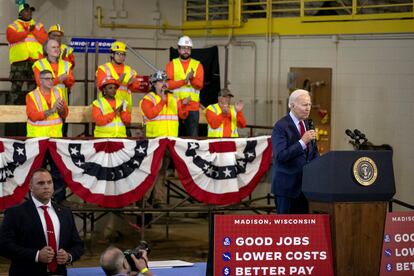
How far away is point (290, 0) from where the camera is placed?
17.6m

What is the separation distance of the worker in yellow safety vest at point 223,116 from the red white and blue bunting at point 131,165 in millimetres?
2051

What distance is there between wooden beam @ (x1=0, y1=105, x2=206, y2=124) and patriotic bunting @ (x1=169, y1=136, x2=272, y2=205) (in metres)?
2.10

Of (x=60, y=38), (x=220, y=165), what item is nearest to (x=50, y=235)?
(x=220, y=165)

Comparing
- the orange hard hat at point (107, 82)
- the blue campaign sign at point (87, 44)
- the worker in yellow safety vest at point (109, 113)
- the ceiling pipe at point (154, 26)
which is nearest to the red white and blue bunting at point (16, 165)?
the worker in yellow safety vest at point (109, 113)

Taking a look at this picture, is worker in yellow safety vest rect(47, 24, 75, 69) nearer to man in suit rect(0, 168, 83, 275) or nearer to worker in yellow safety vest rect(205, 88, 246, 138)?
worker in yellow safety vest rect(205, 88, 246, 138)

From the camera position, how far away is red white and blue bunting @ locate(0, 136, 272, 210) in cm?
1155

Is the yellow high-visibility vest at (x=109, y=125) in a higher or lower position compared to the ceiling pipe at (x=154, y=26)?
lower

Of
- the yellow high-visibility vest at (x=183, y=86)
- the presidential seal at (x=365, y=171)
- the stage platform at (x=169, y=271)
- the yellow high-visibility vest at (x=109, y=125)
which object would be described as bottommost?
the stage platform at (x=169, y=271)

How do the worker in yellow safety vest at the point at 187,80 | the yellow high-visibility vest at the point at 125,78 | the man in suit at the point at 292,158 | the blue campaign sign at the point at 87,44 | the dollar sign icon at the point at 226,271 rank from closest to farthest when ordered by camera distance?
the dollar sign icon at the point at 226,271 → the man in suit at the point at 292,158 → the yellow high-visibility vest at the point at 125,78 → the worker in yellow safety vest at the point at 187,80 → the blue campaign sign at the point at 87,44

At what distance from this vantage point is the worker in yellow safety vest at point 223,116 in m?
14.4

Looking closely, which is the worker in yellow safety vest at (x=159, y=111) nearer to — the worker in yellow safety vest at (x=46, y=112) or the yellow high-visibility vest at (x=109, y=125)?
the yellow high-visibility vest at (x=109, y=125)

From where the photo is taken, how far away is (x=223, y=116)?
47.6 feet

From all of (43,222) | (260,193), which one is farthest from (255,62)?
(43,222)

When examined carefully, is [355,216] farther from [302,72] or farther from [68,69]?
[302,72]
